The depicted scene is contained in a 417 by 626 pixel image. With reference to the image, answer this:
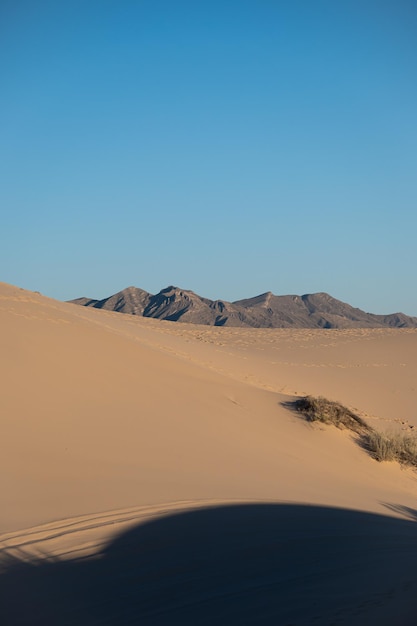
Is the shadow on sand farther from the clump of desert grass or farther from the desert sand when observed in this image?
the clump of desert grass

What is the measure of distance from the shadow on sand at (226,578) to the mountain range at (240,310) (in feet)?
186

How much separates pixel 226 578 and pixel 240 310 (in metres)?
67.9

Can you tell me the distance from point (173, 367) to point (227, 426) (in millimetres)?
3311

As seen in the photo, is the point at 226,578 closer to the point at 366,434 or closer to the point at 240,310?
the point at 366,434

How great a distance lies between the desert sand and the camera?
14.5ft

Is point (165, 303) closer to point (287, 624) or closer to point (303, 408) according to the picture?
point (303, 408)

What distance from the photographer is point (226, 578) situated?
4879mm

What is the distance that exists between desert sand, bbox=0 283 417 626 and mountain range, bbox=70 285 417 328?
48643 mm

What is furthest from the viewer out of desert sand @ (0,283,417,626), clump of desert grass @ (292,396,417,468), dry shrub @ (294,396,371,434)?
dry shrub @ (294,396,371,434)

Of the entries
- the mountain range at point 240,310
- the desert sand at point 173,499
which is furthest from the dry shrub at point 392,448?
the mountain range at point 240,310

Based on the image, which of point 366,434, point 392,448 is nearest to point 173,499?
point 392,448

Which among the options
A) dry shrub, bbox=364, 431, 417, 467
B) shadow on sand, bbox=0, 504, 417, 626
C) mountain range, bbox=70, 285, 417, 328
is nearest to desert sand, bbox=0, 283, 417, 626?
shadow on sand, bbox=0, 504, 417, 626

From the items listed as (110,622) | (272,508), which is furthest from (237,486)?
(110,622)

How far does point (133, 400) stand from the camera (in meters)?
11.9
